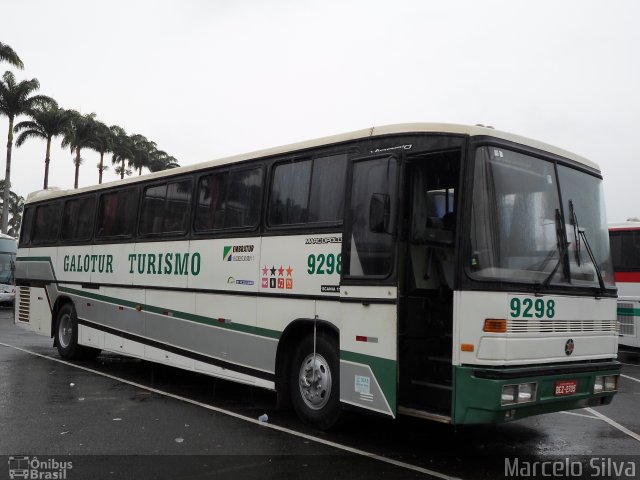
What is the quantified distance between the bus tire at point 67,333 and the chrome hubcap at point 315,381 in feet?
21.9

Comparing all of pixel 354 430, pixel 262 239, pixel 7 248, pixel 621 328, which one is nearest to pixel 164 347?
pixel 262 239

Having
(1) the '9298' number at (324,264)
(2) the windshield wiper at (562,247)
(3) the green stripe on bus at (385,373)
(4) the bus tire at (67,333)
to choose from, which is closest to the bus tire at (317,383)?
(3) the green stripe on bus at (385,373)

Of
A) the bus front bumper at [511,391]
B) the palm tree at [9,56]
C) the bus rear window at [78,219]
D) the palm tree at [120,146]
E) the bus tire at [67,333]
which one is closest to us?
the bus front bumper at [511,391]

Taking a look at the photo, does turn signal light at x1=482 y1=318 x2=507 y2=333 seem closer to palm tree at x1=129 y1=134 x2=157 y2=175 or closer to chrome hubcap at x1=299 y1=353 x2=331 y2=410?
chrome hubcap at x1=299 y1=353 x2=331 y2=410

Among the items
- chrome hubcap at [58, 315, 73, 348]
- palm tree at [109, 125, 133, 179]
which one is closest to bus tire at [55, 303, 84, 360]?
chrome hubcap at [58, 315, 73, 348]

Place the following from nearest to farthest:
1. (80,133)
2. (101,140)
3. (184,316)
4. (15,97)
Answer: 1. (184,316)
2. (15,97)
3. (80,133)
4. (101,140)

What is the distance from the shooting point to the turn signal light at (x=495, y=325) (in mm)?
5629

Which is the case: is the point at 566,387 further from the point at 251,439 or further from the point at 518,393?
the point at 251,439

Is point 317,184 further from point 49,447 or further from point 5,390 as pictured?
point 5,390

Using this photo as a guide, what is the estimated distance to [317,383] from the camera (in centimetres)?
717

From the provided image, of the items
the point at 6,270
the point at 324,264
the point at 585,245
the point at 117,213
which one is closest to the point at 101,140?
the point at 6,270

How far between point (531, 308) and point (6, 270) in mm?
30390

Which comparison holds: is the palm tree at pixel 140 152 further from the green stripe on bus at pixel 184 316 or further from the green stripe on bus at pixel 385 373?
the green stripe on bus at pixel 385 373

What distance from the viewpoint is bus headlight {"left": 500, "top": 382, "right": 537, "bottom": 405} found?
219 inches
